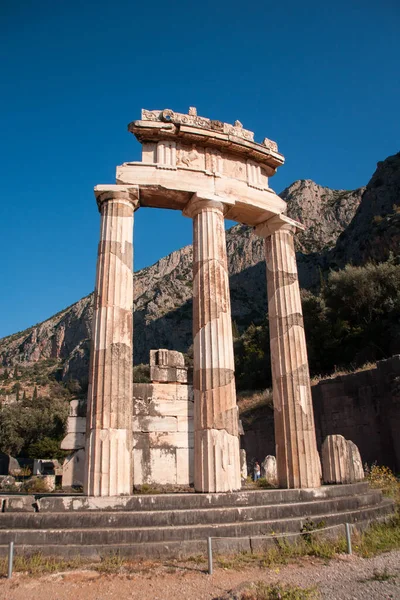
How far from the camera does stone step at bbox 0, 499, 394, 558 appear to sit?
794cm

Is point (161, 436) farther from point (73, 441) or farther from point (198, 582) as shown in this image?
point (198, 582)

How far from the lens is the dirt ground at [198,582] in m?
6.34

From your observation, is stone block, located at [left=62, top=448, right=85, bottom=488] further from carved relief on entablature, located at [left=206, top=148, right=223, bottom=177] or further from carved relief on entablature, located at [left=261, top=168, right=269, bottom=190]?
carved relief on entablature, located at [left=261, top=168, right=269, bottom=190]

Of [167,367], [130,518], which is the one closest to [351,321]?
[167,367]

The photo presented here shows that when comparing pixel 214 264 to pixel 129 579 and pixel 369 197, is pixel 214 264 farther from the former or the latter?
pixel 369 197

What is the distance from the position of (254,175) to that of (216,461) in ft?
28.0

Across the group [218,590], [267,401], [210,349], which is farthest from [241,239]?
[218,590]

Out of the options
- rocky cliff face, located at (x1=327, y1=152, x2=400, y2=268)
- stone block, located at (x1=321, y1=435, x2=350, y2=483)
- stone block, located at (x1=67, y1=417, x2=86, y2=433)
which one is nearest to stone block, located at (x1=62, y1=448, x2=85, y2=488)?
stone block, located at (x1=67, y1=417, x2=86, y2=433)

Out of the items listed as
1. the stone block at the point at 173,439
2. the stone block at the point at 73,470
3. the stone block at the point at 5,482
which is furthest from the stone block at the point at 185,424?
the stone block at the point at 5,482

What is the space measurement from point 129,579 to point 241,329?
64.9 m

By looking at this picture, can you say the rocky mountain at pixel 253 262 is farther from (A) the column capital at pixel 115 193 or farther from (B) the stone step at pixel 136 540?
(B) the stone step at pixel 136 540

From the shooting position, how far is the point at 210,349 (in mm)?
11805

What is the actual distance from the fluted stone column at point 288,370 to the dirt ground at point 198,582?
415cm

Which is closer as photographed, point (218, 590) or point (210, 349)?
point (218, 590)
